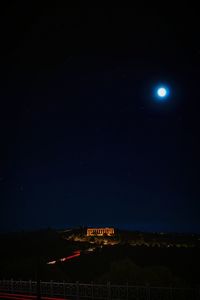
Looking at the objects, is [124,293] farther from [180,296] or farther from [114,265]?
[114,265]

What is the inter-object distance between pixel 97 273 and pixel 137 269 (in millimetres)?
9608

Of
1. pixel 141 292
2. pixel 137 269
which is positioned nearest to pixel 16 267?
pixel 137 269

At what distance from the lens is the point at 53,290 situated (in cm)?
2281

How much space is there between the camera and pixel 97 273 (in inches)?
1601

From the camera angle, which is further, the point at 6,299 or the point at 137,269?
the point at 137,269

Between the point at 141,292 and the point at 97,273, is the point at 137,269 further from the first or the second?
the point at 141,292

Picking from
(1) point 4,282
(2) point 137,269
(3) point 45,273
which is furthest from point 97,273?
(1) point 4,282

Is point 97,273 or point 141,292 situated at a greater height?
point 141,292

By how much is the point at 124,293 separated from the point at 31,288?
23.2ft

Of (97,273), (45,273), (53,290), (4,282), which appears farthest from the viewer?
(97,273)

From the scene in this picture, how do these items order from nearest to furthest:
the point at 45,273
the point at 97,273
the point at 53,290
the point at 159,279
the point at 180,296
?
the point at 180,296 < the point at 53,290 < the point at 159,279 < the point at 45,273 < the point at 97,273

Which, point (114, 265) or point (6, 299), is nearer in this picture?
point (6, 299)

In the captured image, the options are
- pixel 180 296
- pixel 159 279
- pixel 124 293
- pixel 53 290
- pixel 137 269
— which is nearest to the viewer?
pixel 180 296

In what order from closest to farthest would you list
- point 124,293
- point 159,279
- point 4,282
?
point 124,293
point 4,282
point 159,279
